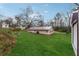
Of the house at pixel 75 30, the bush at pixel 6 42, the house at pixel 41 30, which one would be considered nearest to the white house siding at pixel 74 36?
the house at pixel 75 30

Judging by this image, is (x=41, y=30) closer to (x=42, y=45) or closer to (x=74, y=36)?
(x=42, y=45)

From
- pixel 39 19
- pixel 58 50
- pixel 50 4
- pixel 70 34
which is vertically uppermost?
pixel 50 4

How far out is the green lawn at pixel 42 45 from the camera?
1.51 metres

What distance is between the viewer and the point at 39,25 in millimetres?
1543

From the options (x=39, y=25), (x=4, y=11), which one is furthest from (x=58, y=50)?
(x=4, y=11)

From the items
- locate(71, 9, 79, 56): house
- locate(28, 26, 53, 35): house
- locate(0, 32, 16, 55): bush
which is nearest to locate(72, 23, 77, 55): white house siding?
locate(71, 9, 79, 56): house

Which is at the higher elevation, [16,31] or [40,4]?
[40,4]

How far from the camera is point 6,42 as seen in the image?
154 centimetres

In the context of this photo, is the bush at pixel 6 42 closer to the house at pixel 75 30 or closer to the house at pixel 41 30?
the house at pixel 41 30

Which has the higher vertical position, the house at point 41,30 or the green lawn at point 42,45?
the house at point 41,30

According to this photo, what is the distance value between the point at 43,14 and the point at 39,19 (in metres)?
0.05

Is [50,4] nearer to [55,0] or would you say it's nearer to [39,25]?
[55,0]

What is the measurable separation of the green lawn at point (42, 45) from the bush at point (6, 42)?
0.04 metres

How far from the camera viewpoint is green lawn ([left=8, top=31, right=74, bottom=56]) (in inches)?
59.6
